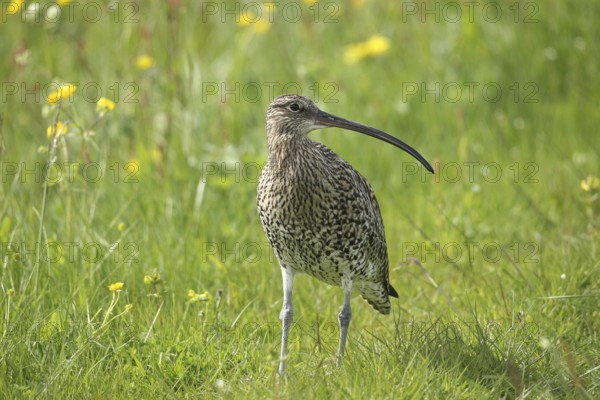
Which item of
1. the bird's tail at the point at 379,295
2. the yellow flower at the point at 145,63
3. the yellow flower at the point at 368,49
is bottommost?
the bird's tail at the point at 379,295

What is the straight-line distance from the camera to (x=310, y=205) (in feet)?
16.4

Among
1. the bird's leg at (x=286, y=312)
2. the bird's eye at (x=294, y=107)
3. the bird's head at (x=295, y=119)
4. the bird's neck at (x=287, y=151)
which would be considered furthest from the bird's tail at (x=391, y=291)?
the bird's eye at (x=294, y=107)

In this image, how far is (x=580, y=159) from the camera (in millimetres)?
7832

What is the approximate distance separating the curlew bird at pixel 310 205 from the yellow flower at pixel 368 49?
12.1 ft

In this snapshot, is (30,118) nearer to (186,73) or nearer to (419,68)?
(186,73)

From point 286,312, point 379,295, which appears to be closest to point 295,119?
point 286,312

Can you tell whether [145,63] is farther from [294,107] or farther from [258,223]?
[294,107]

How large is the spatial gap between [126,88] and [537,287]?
437cm

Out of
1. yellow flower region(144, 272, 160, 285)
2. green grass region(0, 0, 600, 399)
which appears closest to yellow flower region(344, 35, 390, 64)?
green grass region(0, 0, 600, 399)

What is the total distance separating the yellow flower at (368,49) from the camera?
8844mm

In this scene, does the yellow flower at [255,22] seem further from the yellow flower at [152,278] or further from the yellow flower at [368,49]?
the yellow flower at [152,278]

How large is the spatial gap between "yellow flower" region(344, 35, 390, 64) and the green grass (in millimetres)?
188

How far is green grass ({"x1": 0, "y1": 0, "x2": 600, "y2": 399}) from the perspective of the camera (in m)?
4.75

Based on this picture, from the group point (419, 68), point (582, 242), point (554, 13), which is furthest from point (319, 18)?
point (582, 242)
